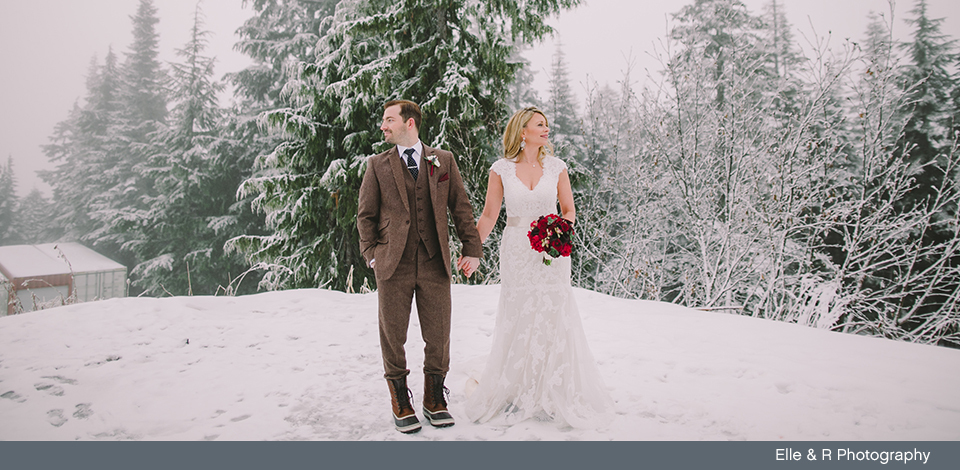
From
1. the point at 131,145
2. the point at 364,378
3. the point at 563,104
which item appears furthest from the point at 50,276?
the point at 563,104

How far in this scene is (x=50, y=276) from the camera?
29.9 feet

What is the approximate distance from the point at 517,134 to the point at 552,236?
62cm

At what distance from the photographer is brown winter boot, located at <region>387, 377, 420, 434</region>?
2.09 metres

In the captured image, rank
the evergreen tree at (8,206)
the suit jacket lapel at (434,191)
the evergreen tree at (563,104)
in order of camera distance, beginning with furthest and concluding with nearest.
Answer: the evergreen tree at (563,104) < the evergreen tree at (8,206) < the suit jacket lapel at (434,191)

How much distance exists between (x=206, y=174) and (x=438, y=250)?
14539 millimetres

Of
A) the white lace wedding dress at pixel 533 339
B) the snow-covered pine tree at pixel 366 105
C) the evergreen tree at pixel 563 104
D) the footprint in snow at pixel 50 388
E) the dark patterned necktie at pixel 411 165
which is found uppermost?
the evergreen tree at pixel 563 104

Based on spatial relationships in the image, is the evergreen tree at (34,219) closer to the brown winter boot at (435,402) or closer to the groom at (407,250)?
the groom at (407,250)

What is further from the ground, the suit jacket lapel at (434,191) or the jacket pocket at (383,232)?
the suit jacket lapel at (434,191)

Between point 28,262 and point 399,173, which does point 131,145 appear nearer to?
point 28,262

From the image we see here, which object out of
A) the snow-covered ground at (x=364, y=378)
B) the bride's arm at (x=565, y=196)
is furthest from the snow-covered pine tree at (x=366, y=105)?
the bride's arm at (x=565, y=196)

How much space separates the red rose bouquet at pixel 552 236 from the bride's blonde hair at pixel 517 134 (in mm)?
401

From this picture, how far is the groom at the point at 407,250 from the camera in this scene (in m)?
2.14
